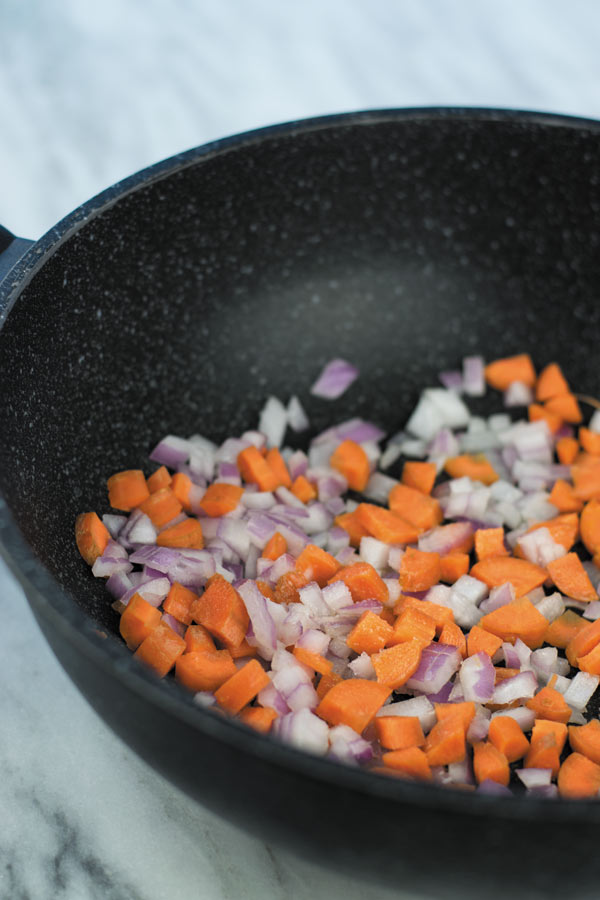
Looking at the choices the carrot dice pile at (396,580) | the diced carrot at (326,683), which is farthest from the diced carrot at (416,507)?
the diced carrot at (326,683)

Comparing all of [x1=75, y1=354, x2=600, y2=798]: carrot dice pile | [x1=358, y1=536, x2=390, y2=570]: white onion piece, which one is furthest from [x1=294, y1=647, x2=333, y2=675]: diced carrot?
[x1=358, y1=536, x2=390, y2=570]: white onion piece

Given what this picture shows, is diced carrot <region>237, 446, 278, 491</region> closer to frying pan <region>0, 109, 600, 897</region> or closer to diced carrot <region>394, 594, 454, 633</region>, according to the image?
frying pan <region>0, 109, 600, 897</region>

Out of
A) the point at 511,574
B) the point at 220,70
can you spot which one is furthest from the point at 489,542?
the point at 220,70

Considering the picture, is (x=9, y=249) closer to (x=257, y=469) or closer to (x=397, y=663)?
(x=257, y=469)

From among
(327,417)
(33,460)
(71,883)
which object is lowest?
(71,883)

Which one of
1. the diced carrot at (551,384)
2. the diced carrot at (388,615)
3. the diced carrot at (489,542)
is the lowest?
the diced carrot at (388,615)

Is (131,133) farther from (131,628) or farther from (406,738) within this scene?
(406,738)

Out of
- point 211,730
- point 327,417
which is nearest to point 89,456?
point 327,417

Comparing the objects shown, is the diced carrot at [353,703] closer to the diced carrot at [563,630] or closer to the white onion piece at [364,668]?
the white onion piece at [364,668]
